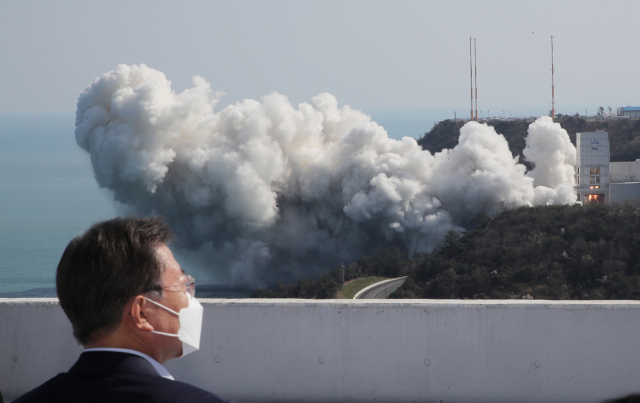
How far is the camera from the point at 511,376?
4.59 metres

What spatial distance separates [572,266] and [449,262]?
15.5 feet

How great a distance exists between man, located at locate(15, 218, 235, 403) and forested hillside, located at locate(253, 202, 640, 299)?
60.2 feet

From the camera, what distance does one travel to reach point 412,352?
4.66m

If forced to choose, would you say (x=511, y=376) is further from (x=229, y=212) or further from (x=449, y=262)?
(x=229, y=212)

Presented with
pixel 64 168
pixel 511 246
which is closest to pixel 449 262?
pixel 511 246

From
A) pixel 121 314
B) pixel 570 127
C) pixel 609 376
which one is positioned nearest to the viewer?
pixel 121 314

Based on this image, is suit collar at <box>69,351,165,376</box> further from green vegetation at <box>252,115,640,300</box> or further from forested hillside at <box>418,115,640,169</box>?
forested hillside at <box>418,115,640,169</box>

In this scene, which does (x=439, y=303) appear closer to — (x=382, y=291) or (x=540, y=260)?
(x=540, y=260)

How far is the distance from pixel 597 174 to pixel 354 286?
15.8m

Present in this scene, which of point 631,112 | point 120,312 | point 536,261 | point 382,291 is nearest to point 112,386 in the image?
point 120,312

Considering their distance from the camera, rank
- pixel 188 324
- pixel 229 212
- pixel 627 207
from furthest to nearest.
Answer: pixel 229 212 → pixel 627 207 → pixel 188 324

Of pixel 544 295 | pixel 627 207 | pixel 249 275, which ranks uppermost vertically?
pixel 627 207

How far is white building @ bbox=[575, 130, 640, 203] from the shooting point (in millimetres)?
33750

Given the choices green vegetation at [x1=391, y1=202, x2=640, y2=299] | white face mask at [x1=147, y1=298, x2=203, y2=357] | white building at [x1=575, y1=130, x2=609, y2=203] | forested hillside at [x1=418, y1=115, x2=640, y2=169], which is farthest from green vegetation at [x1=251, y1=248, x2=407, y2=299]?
white face mask at [x1=147, y1=298, x2=203, y2=357]
